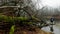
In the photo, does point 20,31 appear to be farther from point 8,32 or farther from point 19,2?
point 19,2

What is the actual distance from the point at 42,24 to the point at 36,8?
1.54 metres

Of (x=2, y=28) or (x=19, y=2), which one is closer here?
(x=2, y=28)

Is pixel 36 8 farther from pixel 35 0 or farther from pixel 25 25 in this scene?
pixel 25 25

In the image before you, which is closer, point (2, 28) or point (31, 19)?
point (2, 28)

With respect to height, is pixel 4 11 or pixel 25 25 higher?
pixel 4 11

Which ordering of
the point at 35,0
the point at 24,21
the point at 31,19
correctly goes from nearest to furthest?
the point at 24,21 → the point at 31,19 → the point at 35,0

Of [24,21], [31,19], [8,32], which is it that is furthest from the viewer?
[31,19]

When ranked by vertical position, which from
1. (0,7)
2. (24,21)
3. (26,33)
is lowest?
(26,33)

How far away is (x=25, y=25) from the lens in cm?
710

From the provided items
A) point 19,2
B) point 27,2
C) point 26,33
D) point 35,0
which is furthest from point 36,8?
point 26,33

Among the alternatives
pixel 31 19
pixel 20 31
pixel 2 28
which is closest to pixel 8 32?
pixel 2 28

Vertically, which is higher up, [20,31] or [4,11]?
[4,11]

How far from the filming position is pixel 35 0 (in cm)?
974

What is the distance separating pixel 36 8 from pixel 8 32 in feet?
12.6
